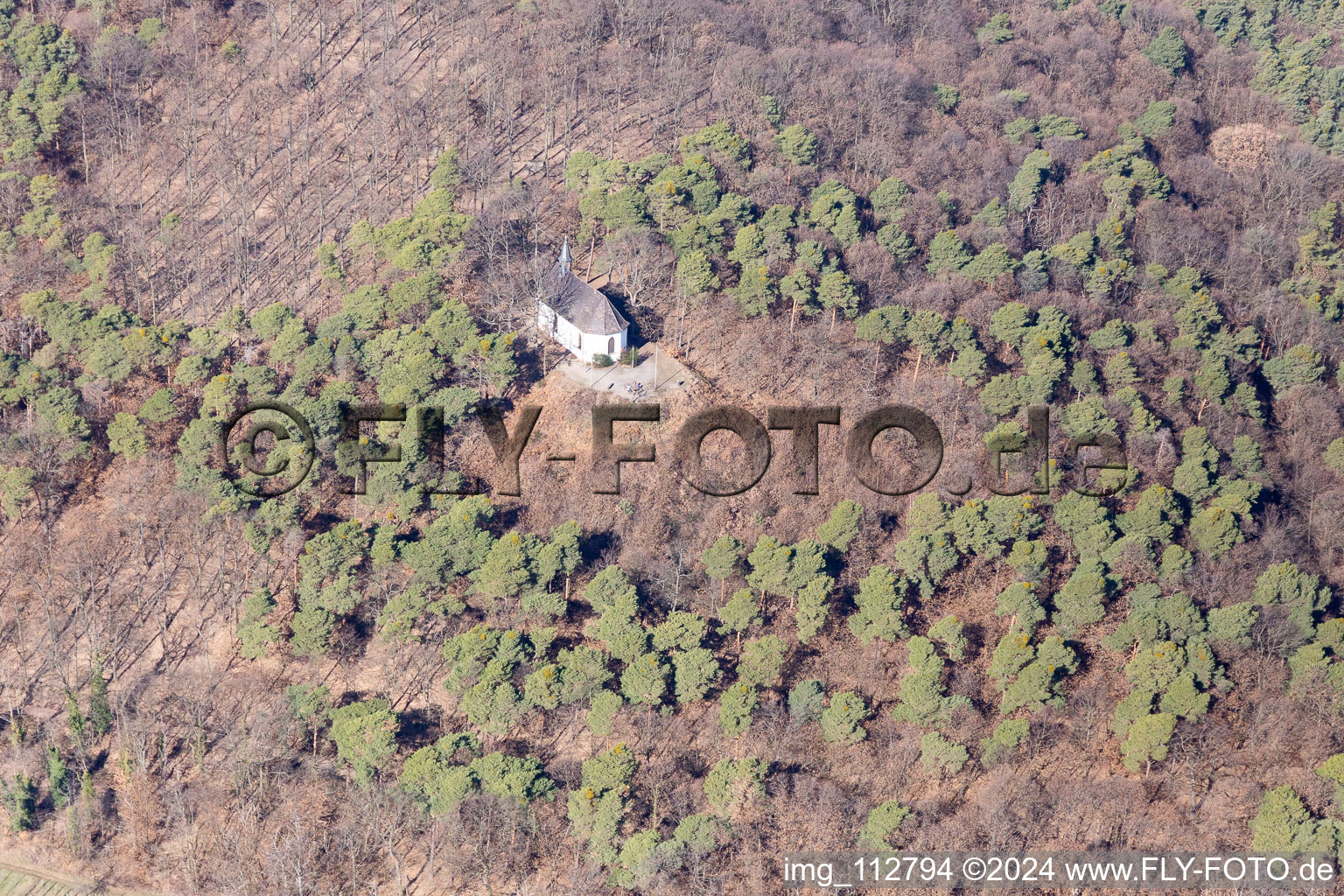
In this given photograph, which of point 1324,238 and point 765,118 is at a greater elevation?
point 765,118

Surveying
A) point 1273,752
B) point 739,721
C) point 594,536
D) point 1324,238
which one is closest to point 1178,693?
point 1273,752

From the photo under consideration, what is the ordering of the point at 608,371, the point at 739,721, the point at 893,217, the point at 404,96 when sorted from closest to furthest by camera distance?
1. the point at 739,721
2. the point at 608,371
3. the point at 893,217
4. the point at 404,96

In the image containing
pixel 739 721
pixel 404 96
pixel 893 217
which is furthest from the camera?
pixel 404 96

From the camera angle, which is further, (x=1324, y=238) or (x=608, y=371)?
(x=1324, y=238)

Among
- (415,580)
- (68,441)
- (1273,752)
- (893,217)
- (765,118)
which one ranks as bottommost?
(1273,752)

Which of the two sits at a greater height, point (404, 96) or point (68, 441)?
point (404, 96)

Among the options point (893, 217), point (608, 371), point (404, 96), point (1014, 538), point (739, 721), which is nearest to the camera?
point (739, 721)

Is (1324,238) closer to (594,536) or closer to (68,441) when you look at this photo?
(594,536)

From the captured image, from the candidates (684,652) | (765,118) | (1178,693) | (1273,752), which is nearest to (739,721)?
(684,652)

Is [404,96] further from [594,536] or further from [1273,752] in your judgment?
[1273,752]
